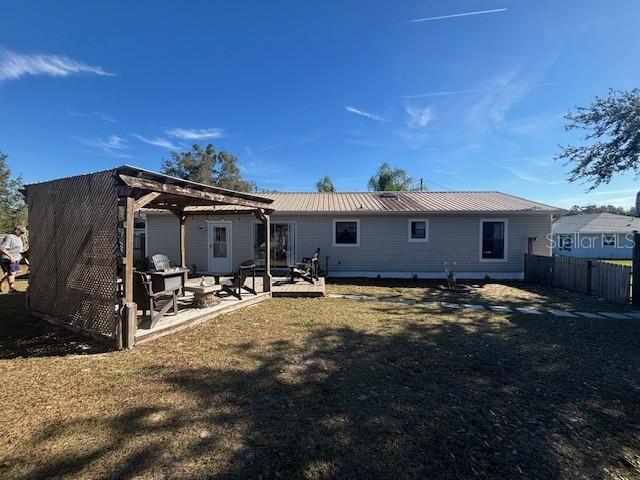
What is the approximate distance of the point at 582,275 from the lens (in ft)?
30.7

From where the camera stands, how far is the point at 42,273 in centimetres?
586

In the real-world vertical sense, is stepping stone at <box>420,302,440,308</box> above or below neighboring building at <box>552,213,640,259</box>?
below

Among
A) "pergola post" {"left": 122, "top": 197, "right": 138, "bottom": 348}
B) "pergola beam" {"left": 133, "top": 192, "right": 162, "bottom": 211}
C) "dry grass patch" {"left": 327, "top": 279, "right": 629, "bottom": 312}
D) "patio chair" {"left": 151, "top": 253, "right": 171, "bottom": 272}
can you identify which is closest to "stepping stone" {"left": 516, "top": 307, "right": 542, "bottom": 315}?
"dry grass patch" {"left": 327, "top": 279, "right": 629, "bottom": 312}

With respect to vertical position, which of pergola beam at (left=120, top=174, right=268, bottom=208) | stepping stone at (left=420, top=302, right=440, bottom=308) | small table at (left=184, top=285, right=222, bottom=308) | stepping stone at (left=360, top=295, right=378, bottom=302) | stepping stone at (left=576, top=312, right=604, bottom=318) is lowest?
stepping stone at (left=360, top=295, right=378, bottom=302)

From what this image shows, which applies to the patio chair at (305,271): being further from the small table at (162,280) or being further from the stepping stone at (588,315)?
the stepping stone at (588,315)

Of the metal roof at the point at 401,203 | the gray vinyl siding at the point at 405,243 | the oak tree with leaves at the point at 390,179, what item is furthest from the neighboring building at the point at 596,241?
the gray vinyl siding at the point at 405,243

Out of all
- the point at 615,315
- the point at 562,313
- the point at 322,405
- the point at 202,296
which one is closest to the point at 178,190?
the point at 202,296

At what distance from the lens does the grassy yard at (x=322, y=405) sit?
220cm

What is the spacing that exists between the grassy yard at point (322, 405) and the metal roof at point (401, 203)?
279 inches

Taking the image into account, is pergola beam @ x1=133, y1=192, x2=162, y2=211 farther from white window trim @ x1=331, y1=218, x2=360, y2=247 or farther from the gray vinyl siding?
white window trim @ x1=331, y1=218, x2=360, y2=247

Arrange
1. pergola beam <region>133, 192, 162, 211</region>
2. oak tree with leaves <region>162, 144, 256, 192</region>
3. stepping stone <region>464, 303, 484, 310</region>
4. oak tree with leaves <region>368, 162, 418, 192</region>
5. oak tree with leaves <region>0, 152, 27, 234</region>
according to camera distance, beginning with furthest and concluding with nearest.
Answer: oak tree with leaves <region>368, 162, 418, 192</region> < oak tree with leaves <region>162, 144, 256, 192</region> < oak tree with leaves <region>0, 152, 27, 234</region> < stepping stone <region>464, 303, 484, 310</region> < pergola beam <region>133, 192, 162, 211</region>

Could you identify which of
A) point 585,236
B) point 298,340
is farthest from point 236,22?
point 585,236

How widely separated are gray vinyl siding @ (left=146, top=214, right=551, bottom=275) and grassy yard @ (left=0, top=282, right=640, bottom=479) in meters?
6.82

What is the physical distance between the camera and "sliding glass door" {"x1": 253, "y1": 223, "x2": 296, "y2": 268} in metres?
12.7
